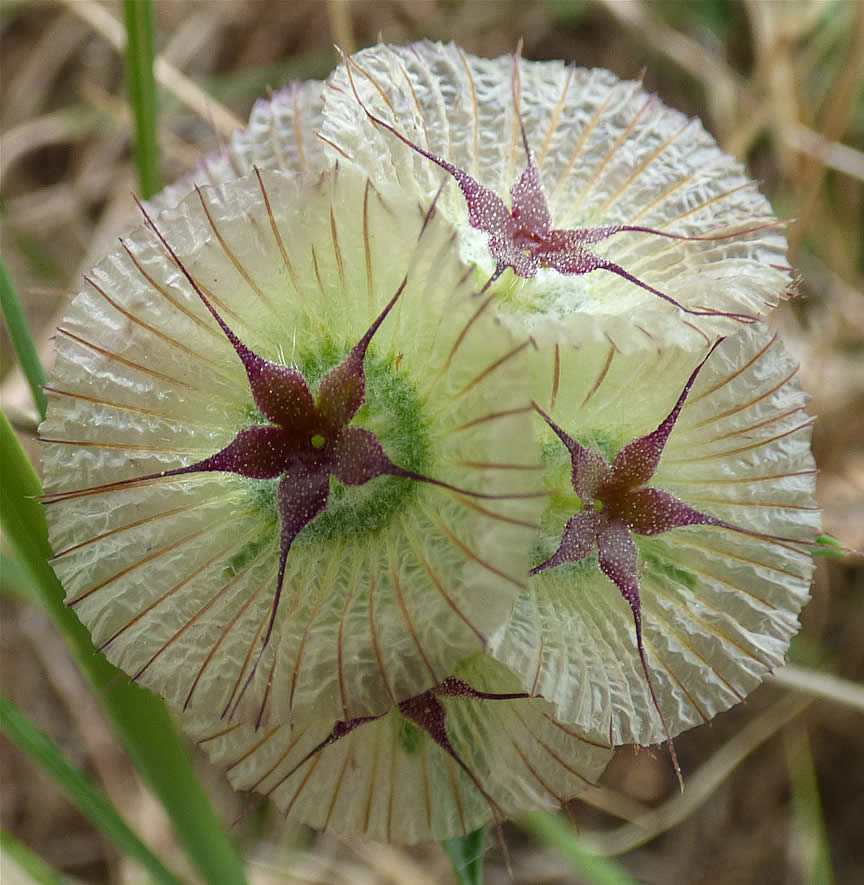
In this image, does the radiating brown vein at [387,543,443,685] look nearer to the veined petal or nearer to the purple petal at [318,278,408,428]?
the purple petal at [318,278,408,428]

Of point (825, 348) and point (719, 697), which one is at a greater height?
point (719, 697)

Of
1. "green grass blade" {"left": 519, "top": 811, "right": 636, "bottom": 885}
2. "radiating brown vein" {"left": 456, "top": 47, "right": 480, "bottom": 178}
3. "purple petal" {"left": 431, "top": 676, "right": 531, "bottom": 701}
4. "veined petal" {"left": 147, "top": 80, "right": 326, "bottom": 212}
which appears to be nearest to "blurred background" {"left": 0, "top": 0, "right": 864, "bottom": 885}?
"green grass blade" {"left": 519, "top": 811, "right": 636, "bottom": 885}

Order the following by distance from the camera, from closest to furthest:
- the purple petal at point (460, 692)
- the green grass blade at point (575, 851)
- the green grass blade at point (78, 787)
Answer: the purple petal at point (460, 692), the green grass blade at point (78, 787), the green grass blade at point (575, 851)

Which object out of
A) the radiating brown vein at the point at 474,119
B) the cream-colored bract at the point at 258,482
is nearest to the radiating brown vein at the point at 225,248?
the cream-colored bract at the point at 258,482

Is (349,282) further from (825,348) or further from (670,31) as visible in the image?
(670,31)

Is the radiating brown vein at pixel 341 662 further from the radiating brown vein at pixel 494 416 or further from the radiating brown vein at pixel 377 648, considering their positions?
the radiating brown vein at pixel 494 416

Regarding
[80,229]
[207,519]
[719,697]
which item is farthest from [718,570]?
[80,229]
